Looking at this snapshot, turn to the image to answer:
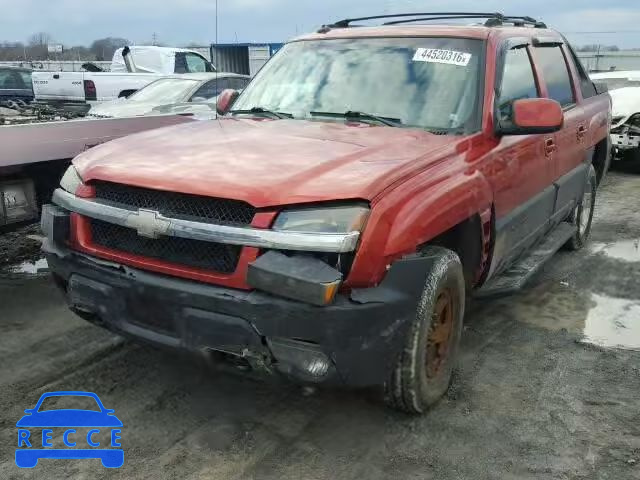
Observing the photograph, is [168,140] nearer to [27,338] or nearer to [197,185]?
[197,185]

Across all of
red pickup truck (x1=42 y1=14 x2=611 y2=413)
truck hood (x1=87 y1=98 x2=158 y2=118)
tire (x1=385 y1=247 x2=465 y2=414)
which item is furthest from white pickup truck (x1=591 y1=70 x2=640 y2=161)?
tire (x1=385 y1=247 x2=465 y2=414)

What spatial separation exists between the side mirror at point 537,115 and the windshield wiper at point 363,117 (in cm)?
66

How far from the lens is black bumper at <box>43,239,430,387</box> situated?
8.52 feet

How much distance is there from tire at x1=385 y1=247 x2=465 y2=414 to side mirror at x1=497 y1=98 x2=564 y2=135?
0.92m

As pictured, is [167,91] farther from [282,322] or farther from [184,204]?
[282,322]

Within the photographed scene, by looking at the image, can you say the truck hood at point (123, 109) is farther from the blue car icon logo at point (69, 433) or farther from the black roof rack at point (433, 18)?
the blue car icon logo at point (69, 433)

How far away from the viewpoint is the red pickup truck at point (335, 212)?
2.64 meters

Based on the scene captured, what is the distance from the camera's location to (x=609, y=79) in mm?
12273

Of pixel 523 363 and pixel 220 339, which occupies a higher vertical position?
pixel 220 339

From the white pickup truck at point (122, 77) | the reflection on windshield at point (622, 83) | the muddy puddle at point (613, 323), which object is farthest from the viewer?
the white pickup truck at point (122, 77)

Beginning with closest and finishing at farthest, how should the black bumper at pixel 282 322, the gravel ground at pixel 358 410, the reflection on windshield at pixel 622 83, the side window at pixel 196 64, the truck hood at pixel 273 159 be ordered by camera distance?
the black bumper at pixel 282 322 < the truck hood at pixel 273 159 < the gravel ground at pixel 358 410 < the reflection on windshield at pixel 622 83 < the side window at pixel 196 64

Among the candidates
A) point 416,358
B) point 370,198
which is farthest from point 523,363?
point 370,198

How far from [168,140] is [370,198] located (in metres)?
1.42

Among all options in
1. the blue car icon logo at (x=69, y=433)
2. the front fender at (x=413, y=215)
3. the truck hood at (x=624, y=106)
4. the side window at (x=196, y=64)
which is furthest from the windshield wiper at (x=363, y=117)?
the side window at (x=196, y=64)
